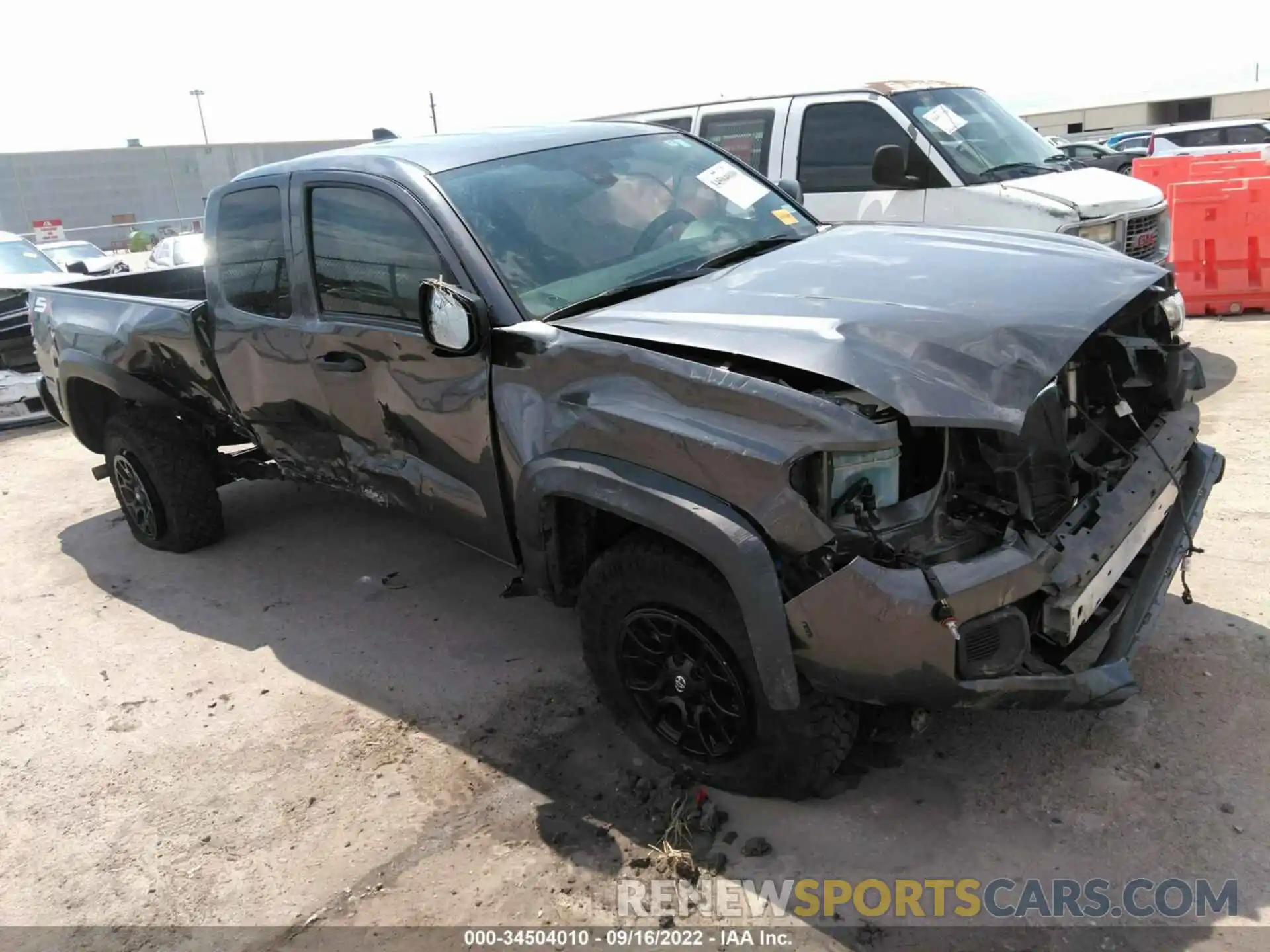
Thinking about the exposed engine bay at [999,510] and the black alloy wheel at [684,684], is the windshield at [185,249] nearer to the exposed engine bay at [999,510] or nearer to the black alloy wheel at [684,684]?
the black alloy wheel at [684,684]

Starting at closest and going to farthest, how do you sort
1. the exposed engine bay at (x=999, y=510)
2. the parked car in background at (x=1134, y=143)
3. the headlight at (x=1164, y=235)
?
the exposed engine bay at (x=999, y=510)
the headlight at (x=1164, y=235)
the parked car in background at (x=1134, y=143)

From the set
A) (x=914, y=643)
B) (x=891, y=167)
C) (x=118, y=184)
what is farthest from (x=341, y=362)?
(x=118, y=184)

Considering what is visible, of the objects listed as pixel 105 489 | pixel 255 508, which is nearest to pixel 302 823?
pixel 255 508

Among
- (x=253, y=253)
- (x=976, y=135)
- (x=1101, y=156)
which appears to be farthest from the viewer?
(x=1101, y=156)

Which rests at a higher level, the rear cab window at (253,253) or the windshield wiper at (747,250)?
the rear cab window at (253,253)

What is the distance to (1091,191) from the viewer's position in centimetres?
664

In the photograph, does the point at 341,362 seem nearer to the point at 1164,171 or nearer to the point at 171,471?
the point at 171,471

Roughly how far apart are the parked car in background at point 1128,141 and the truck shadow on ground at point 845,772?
20.9m

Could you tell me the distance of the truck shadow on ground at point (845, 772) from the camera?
9.09 ft

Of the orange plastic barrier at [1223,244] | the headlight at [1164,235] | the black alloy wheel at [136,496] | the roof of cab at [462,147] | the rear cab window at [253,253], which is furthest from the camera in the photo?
the orange plastic barrier at [1223,244]

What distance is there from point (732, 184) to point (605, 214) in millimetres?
740

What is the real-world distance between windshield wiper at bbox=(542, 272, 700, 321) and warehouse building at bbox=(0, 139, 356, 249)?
37883mm

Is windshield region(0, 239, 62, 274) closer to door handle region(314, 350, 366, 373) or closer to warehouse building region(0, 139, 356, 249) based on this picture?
door handle region(314, 350, 366, 373)

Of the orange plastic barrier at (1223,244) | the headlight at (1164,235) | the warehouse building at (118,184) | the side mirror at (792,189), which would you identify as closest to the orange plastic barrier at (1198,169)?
the orange plastic barrier at (1223,244)
